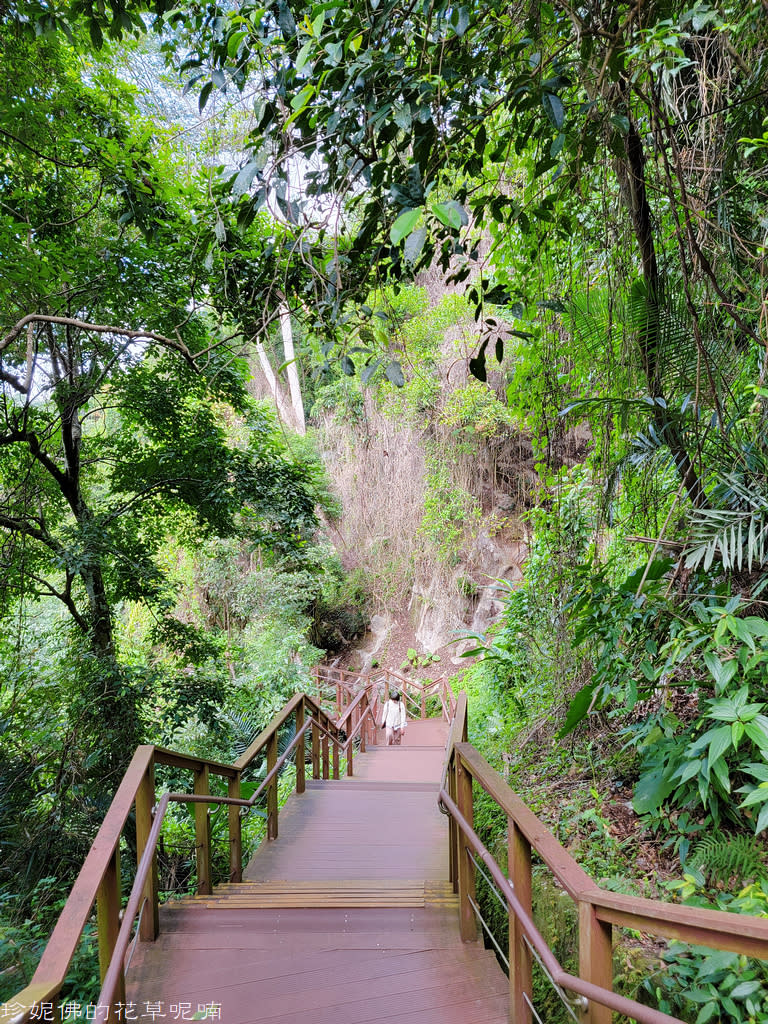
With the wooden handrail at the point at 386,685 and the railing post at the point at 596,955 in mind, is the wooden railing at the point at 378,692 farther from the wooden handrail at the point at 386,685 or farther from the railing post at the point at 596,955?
the railing post at the point at 596,955

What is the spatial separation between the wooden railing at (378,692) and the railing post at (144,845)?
6621mm

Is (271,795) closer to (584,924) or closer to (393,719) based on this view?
(584,924)

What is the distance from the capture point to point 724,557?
7.29 ft

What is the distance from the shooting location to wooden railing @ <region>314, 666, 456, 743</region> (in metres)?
9.55

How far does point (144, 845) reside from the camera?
6.72 ft

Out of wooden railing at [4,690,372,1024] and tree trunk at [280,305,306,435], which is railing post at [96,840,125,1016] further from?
tree trunk at [280,305,306,435]

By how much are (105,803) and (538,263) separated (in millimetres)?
4900

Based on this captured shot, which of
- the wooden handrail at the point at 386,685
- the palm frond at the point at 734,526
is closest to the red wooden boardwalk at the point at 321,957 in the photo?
the palm frond at the point at 734,526

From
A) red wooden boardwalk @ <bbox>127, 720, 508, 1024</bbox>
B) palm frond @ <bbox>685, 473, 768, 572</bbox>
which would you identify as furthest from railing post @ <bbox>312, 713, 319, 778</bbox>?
palm frond @ <bbox>685, 473, 768, 572</bbox>

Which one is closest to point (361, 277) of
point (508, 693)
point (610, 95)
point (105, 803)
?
point (610, 95)

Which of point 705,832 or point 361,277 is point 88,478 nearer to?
point 361,277

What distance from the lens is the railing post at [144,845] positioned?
2.08 m

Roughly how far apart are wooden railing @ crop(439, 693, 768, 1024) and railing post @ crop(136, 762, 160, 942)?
116cm

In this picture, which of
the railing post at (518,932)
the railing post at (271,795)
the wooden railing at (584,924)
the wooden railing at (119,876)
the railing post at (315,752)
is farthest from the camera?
the railing post at (315,752)
